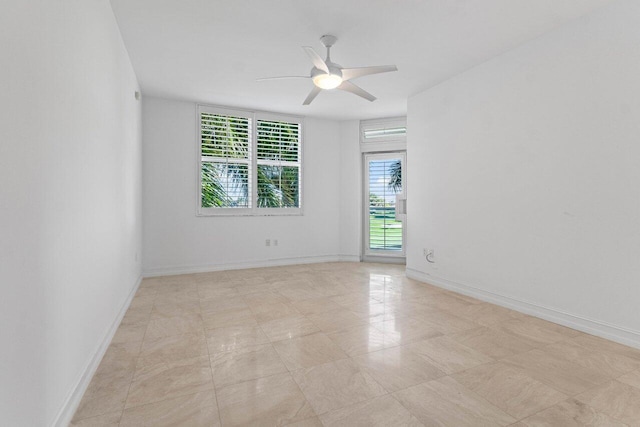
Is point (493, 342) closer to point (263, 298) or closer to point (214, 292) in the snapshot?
point (263, 298)

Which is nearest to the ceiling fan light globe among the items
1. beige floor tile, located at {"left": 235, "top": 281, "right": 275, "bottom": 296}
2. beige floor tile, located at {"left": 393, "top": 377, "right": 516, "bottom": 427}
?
beige floor tile, located at {"left": 235, "top": 281, "right": 275, "bottom": 296}

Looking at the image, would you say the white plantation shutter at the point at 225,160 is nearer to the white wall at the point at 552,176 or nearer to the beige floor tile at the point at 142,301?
the beige floor tile at the point at 142,301

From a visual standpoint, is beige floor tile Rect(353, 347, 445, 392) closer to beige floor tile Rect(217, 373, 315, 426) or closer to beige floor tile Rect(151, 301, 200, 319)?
beige floor tile Rect(217, 373, 315, 426)

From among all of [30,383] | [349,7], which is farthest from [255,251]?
[30,383]

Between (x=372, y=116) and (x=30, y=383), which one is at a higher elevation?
(x=372, y=116)

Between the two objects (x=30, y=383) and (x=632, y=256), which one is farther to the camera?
(x=632, y=256)

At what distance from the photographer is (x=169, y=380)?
1.92 meters

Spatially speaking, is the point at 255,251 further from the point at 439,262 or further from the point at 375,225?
the point at 439,262

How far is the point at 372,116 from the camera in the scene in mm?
5781

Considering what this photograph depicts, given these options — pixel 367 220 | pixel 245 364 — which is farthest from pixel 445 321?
pixel 367 220

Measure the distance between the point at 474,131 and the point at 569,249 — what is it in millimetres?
1605

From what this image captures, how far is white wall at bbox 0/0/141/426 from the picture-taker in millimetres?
1073

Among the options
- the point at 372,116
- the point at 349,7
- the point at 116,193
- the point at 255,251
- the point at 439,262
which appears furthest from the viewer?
the point at 372,116

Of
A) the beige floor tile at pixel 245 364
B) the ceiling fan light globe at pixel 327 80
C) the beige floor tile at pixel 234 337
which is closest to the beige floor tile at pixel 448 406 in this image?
the beige floor tile at pixel 245 364
